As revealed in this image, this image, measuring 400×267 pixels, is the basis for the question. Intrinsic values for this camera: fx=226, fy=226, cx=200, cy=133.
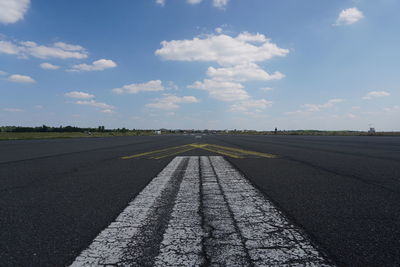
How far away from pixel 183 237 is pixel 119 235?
653 millimetres

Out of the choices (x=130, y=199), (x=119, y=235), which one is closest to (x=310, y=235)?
(x=119, y=235)

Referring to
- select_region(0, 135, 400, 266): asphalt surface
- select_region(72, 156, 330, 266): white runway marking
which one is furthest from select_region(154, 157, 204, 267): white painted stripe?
select_region(0, 135, 400, 266): asphalt surface

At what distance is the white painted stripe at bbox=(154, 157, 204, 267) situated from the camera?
5.84 feet

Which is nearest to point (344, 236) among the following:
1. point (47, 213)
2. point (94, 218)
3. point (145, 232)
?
point (145, 232)

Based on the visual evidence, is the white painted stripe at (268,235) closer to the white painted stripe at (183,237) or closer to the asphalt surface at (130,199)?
the asphalt surface at (130,199)

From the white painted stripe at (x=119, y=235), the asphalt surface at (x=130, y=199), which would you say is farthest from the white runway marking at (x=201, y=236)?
the asphalt surface at (x=130, y=199)

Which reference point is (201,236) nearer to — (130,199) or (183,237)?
(183,237)

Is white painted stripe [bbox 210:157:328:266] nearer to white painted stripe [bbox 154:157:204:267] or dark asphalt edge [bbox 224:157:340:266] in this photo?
dark asphalt edge [bbox 224:157:340:266]

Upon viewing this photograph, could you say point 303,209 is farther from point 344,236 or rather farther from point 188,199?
point 188,199

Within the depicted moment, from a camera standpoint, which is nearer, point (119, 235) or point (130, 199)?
point (119, 235)

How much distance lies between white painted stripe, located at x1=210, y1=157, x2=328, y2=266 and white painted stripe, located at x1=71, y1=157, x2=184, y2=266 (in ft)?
3.66

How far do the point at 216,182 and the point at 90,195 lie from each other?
7.81ft

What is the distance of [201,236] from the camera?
2.21 meters

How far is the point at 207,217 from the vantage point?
2.72 metres
